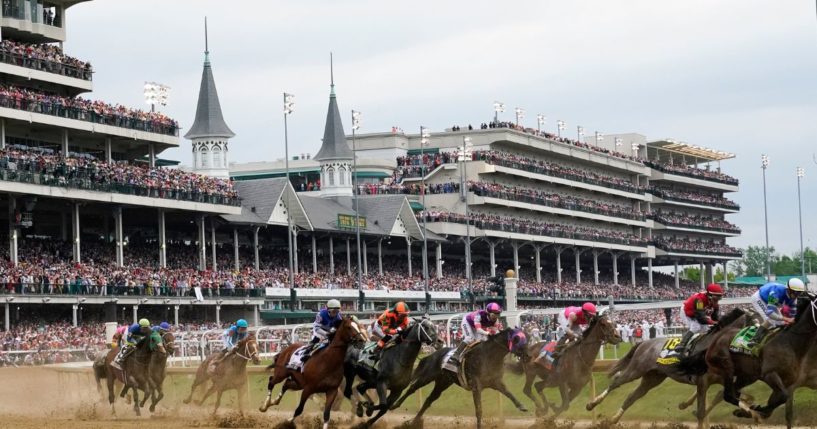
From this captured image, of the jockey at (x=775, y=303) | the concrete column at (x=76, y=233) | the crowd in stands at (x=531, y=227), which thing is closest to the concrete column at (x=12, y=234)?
the concrete column at (x=76, y=233)

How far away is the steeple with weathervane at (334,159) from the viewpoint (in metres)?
80.5

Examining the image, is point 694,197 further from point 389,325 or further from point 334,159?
point 389,325

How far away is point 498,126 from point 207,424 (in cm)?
6865

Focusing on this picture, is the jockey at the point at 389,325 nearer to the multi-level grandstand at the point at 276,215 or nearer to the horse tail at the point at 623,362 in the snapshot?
the horse tail at the point at 623,362

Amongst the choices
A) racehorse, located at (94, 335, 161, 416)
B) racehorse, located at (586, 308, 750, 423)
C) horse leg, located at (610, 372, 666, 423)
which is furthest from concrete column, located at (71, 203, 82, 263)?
horse leg, located at (610, 372, 666, 423)

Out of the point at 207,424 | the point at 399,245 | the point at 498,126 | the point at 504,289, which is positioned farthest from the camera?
the point at 498,126

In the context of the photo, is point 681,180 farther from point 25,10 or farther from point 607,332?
point 607,332

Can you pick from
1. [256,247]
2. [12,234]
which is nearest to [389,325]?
[12,234]

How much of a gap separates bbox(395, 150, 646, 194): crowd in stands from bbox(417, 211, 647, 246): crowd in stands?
3.41 meters

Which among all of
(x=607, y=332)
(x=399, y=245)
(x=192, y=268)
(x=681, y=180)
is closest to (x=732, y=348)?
(x=607, y=332)

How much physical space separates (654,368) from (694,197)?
321 feet

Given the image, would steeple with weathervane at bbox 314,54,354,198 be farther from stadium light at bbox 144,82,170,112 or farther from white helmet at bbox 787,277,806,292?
white helmet at bbox 787,277,806,292

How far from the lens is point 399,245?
78125 millimetres

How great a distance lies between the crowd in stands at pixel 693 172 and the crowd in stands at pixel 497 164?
1244 cm
